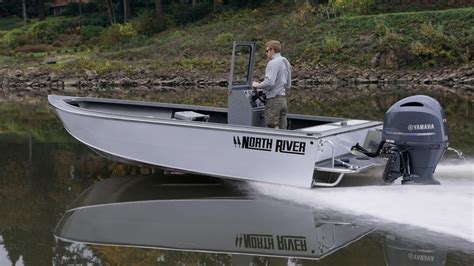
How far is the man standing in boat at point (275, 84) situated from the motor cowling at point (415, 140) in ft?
5.44

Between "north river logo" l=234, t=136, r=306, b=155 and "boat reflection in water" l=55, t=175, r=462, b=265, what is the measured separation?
65 centimetres

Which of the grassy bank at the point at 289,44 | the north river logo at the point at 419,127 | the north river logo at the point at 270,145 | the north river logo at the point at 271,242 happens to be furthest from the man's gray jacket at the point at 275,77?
the grassy bank at the point at 289,44

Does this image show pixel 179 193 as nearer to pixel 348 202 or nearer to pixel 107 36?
pixel 348 202

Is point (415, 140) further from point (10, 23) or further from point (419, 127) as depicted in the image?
point (10, 23)

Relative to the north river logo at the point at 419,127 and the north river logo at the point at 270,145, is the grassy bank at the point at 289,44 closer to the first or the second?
the north river logo at the point at 270,145

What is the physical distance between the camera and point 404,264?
230 inches

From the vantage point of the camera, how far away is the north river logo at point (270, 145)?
26.3 ft

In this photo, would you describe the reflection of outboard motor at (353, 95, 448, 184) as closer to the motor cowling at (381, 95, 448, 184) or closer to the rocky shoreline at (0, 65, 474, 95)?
the motor cowling at (381, 95, 448, 184)

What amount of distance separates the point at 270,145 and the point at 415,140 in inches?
71.2

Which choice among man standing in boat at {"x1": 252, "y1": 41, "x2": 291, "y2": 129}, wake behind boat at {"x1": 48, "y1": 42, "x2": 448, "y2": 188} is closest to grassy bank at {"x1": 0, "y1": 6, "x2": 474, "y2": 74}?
wake behind boat at {"x1": 48, "y1": 42, "x2": 448, "y2": 188}

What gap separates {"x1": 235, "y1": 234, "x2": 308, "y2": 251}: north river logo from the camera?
649 centimetres

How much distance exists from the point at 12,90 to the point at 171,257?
26399mm

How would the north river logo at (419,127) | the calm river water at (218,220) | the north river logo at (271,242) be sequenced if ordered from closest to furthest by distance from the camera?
the calm river water at (218,220), the north river logo at (271,242), the north river logo at (419,127)

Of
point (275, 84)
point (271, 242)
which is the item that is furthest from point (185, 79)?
point (271, 242)
